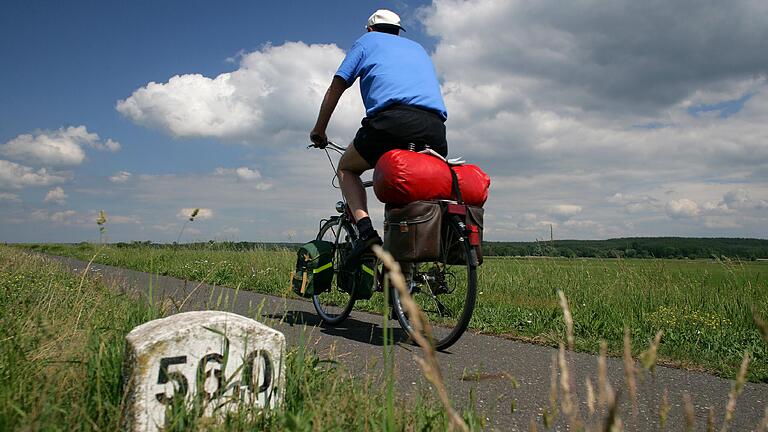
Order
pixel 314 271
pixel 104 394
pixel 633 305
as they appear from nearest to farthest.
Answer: pixel 104 394, pixel 314 271, pixel 633 305

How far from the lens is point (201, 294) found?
7145mm

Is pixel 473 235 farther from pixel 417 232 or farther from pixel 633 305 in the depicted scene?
pixel 633 305

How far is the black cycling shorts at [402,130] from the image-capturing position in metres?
4.85

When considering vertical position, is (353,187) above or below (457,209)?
above

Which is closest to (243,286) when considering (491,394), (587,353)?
(587,353)

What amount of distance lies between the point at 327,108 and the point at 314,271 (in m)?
1.67

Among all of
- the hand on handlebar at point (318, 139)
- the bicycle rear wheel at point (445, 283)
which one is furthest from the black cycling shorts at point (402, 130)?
the hand on handlebar at point (318, 139)

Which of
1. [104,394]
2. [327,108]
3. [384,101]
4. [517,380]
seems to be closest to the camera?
[104,394]

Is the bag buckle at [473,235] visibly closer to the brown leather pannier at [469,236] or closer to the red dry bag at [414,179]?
the brown leather pannier at [469,236]

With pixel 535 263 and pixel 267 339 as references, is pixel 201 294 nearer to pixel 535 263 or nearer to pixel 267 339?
pixel 267 339

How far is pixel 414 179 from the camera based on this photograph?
4516 mm

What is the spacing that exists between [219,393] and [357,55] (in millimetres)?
3670

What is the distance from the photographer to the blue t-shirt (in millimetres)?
4957

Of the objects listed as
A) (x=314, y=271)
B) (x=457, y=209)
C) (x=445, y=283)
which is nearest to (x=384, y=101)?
(x=457, y=209)
